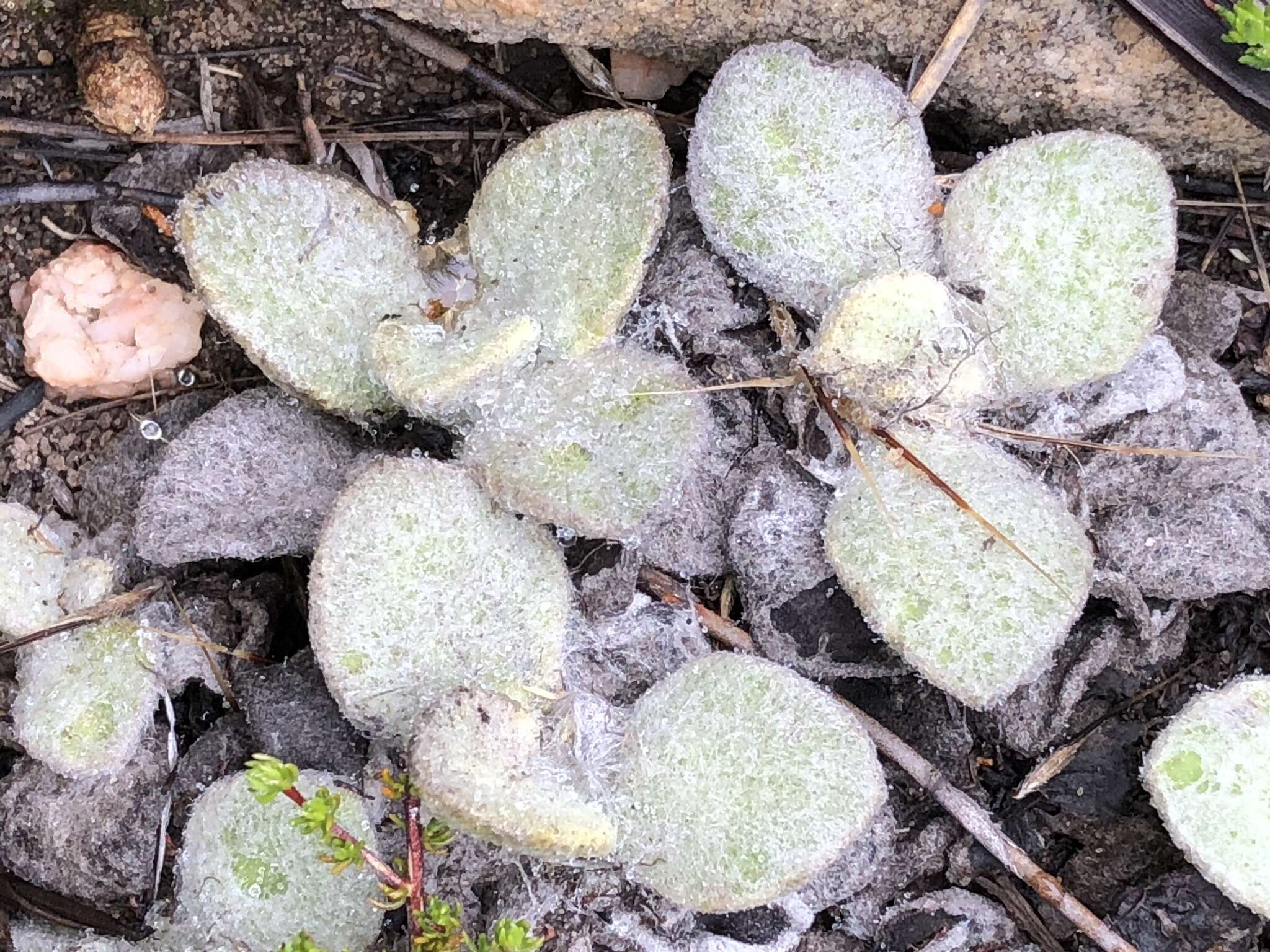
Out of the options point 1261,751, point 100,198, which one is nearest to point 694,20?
point 100,198

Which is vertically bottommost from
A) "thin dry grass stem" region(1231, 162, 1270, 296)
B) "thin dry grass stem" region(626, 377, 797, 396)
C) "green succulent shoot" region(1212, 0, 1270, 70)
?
"thin dry grass stem" region(626, 377, 797, 396)

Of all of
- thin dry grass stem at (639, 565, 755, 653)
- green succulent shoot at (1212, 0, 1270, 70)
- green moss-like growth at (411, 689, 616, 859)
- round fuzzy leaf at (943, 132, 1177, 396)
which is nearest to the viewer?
green moss-like growth at (411, 689, 616, 859)

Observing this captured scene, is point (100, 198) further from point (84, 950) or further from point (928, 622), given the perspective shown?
point (928, 622)

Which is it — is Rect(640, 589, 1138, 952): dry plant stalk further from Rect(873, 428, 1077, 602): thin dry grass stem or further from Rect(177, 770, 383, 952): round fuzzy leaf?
Rect(177, 770, 383, 952): round fuzzy leaf

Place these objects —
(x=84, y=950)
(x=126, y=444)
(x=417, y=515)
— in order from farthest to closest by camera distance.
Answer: (x=126, y=444)
(x=84, y=950)
(x=417, y=515)

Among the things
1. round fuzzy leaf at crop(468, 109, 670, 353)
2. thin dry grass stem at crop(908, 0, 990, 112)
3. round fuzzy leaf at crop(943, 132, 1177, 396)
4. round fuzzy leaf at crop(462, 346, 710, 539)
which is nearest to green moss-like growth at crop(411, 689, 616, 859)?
round fuzzy leaf at crop(462, 346, 710, 539)

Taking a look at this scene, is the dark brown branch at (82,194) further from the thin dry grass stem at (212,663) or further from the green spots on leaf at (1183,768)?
the green spots on leaf at (1183,768)
